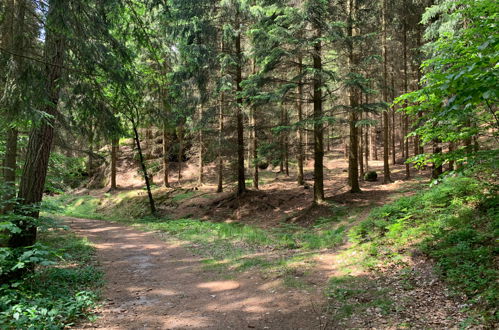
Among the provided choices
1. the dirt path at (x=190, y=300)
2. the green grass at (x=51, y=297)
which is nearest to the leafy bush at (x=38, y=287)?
the green grass at (x=51, y=297)

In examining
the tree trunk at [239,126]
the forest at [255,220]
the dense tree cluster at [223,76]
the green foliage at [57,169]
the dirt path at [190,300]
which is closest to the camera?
the forest at [255,220]

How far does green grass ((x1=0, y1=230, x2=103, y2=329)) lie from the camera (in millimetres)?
4066

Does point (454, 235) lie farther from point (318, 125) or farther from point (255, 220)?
point (255, 220)

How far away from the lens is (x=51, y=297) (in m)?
5.13

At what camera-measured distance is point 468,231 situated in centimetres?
548

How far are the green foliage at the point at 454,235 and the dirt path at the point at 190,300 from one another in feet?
7.86

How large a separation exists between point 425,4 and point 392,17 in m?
1.85

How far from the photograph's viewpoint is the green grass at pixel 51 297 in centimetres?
407

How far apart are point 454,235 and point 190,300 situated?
541 cm

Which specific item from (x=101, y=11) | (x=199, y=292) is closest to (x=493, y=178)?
(x=199, y=292)

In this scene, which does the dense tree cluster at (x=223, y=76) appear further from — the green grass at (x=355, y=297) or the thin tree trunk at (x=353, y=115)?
the green grass at (x=355, y=297)

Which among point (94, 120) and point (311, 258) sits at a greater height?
point (94, 120)

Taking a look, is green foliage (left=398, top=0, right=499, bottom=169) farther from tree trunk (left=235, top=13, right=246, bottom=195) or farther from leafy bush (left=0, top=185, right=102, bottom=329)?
tree trunk (left=235, top=13, right=246, bottom=195)

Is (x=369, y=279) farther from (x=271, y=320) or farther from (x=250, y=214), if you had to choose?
(x=250, y=214)
